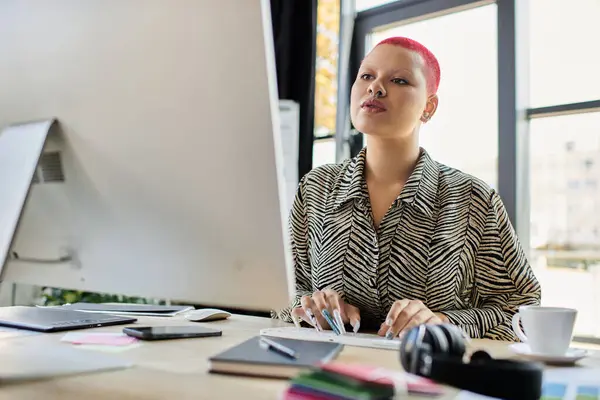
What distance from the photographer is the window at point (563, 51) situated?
7.32 feet

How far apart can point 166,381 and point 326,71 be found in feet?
8.24

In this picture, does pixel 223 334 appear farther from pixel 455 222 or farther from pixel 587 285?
pixel 587 285

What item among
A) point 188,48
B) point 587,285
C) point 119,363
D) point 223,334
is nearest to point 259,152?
point 188,48

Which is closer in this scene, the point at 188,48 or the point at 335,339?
the point at 188,48

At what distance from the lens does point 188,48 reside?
0.70m

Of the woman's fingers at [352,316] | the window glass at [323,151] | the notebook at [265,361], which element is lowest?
the woman's fingers at [352,316]

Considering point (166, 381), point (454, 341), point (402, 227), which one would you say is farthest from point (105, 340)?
point (402, 227)

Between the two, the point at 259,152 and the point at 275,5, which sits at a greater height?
the point at 275,5

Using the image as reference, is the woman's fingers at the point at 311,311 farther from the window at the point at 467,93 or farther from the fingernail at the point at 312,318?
the window at the point at 467,93

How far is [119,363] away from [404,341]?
0.32m

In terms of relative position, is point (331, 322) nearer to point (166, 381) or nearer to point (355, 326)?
point (355, 326)

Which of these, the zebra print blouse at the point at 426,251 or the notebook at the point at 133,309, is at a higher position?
the zebra print blouse at the point at 426,251

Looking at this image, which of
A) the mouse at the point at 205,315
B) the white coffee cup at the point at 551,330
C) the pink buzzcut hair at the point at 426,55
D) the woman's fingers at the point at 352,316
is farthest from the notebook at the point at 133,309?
the pink buzzcut hair at the point at 426,55

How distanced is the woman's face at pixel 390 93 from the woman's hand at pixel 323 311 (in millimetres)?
470
